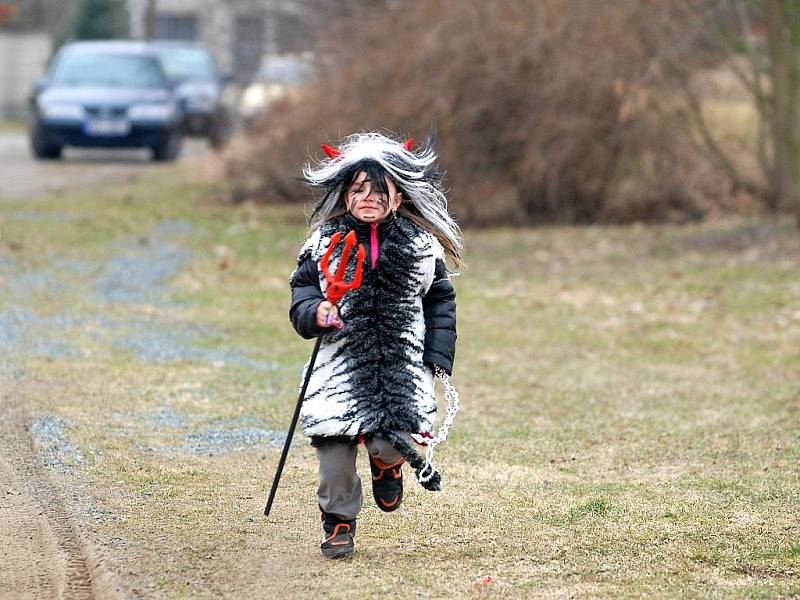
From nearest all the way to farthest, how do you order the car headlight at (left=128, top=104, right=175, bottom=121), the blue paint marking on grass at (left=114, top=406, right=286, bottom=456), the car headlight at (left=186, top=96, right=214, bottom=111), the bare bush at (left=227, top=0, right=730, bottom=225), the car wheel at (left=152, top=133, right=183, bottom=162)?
the blue paint marking on grass at (left=114, top=406, right=286, bottom=456) < the bare bush at (left=227, top=0, right=730, bottom=225) < the car headlight at (left=128, top=104, right=175, bottom=121) < the car wheel at (left=152, top=133, right=183, bottom=162) < the car headlight at (left=186, top=96, right=214, bottom=111)

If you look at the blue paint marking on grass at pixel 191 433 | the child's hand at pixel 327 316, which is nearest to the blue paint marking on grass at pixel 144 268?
the blue paint marking on grass at pixel 191 433

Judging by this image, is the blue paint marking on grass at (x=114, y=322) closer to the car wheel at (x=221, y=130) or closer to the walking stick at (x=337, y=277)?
the walking stick at (x=337, y=277)

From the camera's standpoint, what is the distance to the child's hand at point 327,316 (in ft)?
15.6


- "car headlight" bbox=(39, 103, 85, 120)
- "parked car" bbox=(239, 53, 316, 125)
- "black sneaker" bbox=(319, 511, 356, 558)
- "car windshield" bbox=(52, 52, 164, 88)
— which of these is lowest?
"car headlight" bbox=(39, 103, 85, 120)

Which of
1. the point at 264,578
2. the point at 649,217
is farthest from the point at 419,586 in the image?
the point at 649,217

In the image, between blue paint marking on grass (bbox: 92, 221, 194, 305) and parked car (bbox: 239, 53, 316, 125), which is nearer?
blue paint marking on grass (bbox: 92, 221, 194, 305)

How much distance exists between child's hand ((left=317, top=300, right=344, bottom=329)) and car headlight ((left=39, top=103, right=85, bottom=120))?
16266 mm

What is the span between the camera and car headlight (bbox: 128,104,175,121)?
2058 cm

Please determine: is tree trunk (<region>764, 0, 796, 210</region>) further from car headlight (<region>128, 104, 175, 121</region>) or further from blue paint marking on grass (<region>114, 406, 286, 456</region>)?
blue paint marking on grass (<region>114, 406, 286, 456</region>)

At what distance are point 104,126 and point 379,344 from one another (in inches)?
634

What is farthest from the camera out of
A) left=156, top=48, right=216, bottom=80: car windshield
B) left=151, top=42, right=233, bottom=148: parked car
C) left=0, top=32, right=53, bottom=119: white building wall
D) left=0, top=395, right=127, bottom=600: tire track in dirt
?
left=0, top=32, right=53, bottom=119: white building wall

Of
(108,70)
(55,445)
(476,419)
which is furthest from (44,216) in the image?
(55,445)

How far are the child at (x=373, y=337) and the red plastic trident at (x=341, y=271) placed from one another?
0.13 ft

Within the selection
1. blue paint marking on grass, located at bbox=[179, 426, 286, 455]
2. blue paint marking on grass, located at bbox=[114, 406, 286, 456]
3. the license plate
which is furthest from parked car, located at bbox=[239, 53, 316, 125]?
blue paint marking on grass, located at bbox=[179, 426, 286, 455]
